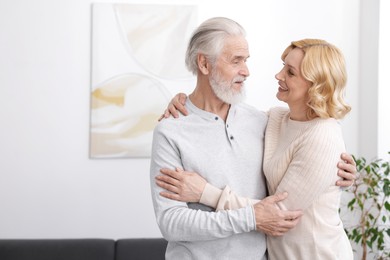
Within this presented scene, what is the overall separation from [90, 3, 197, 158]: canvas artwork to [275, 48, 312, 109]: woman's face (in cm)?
202

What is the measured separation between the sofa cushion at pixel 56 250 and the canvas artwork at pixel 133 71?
0.71m

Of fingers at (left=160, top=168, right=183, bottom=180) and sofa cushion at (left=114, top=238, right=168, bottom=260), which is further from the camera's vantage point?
sofa cushion at (left=114, top=238, right=168, bottom=260)

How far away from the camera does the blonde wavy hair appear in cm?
209

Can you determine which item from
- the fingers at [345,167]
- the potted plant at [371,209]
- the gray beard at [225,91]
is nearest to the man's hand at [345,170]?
the fingers at [345,167]

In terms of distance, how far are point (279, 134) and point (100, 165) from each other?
209 centimetres

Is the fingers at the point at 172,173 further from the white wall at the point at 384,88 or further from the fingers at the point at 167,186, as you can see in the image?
the white wall at the point at 384,88

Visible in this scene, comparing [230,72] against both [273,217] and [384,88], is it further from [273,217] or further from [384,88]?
[384,88]

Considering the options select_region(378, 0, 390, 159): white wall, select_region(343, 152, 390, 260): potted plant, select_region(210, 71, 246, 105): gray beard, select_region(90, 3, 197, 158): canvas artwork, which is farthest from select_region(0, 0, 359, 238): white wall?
select_region(210, 71, 246, 105): gray beard

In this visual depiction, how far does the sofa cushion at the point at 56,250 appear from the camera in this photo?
11.8 ft

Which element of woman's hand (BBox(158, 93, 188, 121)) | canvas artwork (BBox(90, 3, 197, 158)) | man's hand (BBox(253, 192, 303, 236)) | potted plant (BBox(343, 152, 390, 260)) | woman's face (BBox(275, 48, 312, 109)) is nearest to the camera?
man's hand (BBox(253, 192, 303, 236))

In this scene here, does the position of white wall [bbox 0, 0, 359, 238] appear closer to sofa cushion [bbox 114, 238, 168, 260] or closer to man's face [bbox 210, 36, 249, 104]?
sofa cushion [bbox 114, 238, 168, 260]

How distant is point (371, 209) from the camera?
14.2 ft

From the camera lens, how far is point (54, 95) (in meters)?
4.10

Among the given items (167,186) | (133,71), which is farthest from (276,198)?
(133,71)
